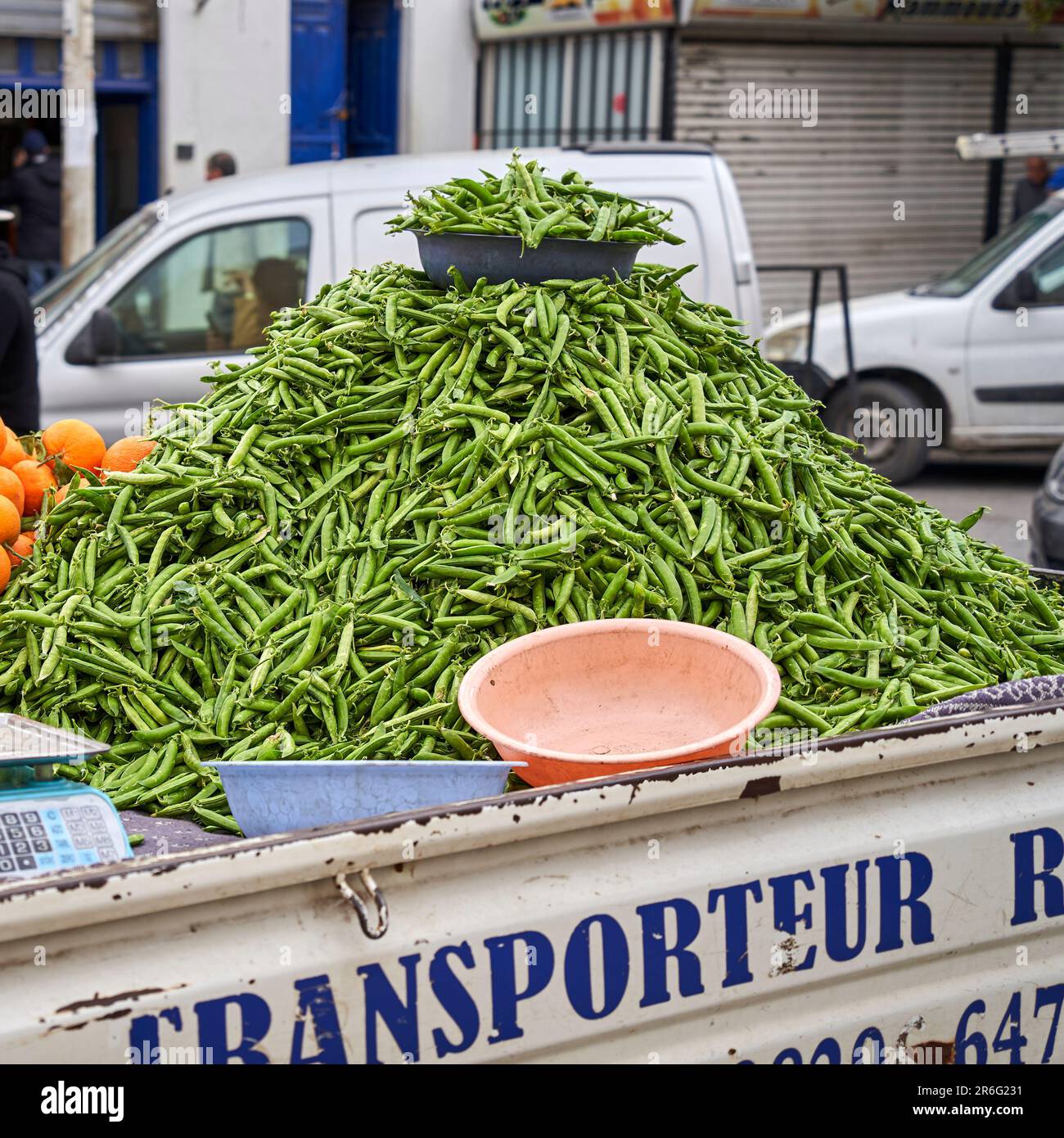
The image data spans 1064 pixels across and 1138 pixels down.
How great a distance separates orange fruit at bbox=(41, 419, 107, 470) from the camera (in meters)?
4.24

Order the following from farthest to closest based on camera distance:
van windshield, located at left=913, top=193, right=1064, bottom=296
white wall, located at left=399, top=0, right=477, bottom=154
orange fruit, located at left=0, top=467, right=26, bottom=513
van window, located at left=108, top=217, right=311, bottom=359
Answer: white wall, located at left=399, top=0, right=477, bottom=154 → van windshield, located at left=913, top=193, right=1064, bottom=296 → van window, located at left=108, top=217, right=311, bottom=359 → orange fruit, located at left=0, top=467, right=26, bottom=513

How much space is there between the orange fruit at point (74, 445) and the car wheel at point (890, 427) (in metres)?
8.01

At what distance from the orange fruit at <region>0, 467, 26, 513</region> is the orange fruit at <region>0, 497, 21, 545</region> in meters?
0.08

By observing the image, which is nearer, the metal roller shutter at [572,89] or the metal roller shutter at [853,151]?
the metal roller shutter at [572,89]

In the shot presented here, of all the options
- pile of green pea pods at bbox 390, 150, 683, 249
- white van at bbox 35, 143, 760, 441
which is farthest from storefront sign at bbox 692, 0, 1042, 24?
pile of green pea pods at bbox 390, 150, 683, 249

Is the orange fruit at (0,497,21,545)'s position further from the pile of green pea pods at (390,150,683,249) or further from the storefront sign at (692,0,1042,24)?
the storefront sign at (692,0,1042,24)

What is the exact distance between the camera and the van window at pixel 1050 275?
11141mm

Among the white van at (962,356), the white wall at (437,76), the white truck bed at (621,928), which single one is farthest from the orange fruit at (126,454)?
the white wall at (437,76)

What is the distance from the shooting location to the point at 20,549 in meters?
3.79

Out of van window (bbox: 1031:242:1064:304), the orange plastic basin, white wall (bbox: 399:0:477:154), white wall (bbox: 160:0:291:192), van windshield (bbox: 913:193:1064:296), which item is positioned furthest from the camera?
white wall (bbox: 399:0:477:154)

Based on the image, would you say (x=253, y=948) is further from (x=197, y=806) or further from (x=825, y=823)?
(x=825, y=823)

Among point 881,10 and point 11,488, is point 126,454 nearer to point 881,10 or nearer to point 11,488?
point 11,488

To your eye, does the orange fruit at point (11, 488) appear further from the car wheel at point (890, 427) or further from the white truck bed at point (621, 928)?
the car wheel at point (890, 427)

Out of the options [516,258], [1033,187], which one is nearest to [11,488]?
[516,258]
